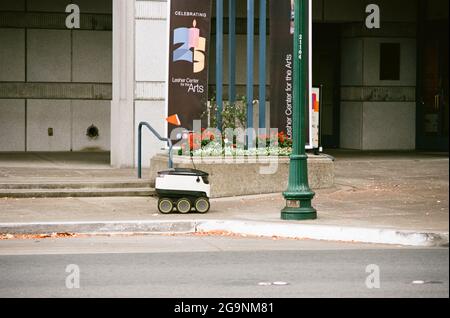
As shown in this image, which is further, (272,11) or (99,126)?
(99,126)

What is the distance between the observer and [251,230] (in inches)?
551

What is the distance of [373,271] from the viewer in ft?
33.9

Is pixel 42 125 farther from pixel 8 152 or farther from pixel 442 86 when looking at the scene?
pixel 442 86

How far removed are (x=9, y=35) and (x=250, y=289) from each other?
18.0 meters

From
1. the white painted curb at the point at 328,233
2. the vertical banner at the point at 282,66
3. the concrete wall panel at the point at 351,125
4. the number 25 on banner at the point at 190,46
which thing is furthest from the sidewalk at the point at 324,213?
the concrete wall panel at the point at 351,125

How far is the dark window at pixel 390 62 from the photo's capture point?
27438 millimetres

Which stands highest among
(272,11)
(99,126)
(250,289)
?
(272,11)

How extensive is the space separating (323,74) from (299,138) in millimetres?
14024

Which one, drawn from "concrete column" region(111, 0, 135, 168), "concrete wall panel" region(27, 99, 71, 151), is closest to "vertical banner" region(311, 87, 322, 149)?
"concrete column" region(111, 0, 135, 168)

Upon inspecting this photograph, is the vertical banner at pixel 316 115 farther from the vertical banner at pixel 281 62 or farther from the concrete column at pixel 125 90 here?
the concrete column at pixel 125 90

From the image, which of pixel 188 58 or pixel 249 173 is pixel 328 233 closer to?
pixel 249 173

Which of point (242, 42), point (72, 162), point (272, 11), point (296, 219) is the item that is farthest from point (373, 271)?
point (242, 42)

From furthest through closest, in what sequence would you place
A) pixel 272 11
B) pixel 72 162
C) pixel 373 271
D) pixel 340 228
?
pixel 72 162, pixel 272 11, pixel 340 228, pixel 373 271

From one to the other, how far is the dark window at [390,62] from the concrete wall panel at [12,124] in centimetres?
1020
